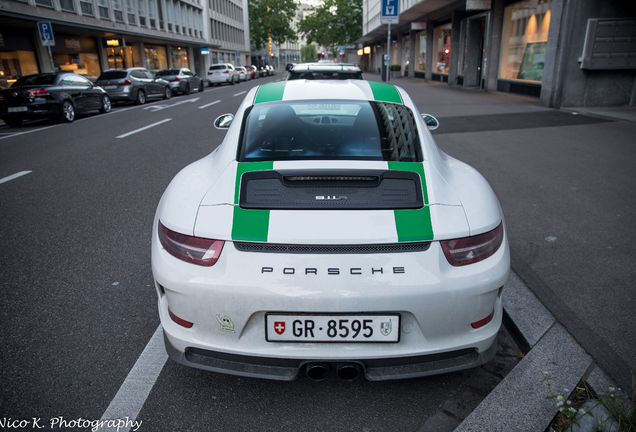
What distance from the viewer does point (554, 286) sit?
10.5 feet

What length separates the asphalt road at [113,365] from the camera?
208cm

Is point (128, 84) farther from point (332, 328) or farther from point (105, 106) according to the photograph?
point (332, 328)

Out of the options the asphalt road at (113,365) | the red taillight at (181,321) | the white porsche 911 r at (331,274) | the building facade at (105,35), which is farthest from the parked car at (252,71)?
the red taillight at (181,321)

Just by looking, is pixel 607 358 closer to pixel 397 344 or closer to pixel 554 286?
pixel 554 286

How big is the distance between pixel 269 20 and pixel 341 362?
9782cm

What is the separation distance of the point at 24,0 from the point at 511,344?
90.1 ft

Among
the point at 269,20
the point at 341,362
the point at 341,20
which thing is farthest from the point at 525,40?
the point at 269,20

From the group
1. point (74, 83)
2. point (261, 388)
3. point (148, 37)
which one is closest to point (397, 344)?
point (261, 388)

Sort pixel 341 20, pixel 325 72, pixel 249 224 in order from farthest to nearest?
1. pixel 341 20
2. pixel 325 72
3. pixel 249 224

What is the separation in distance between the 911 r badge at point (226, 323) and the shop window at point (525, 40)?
679 inches

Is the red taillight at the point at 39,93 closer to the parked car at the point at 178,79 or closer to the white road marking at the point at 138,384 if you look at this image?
the parked car at the point at 178,79

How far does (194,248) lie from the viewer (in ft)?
6.47

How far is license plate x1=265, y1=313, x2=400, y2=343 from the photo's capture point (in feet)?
6.10

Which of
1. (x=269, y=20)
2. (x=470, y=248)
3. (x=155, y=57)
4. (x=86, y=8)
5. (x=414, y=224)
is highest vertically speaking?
(x=269, y=20)
